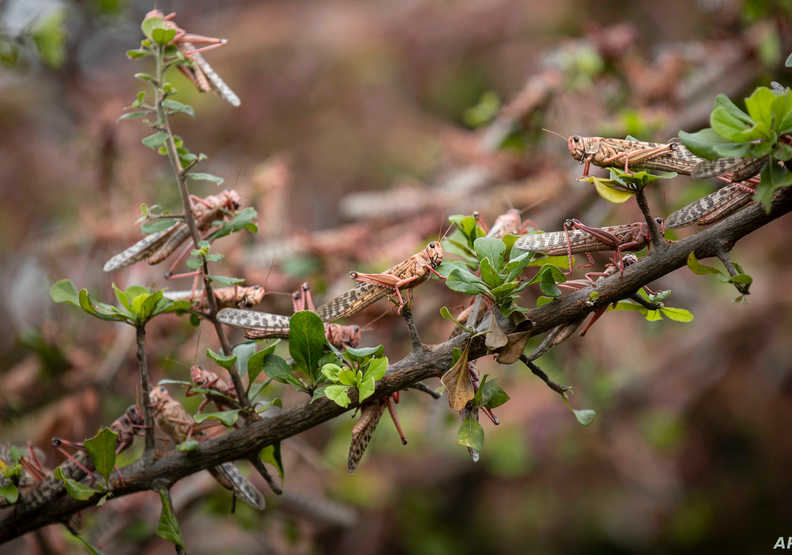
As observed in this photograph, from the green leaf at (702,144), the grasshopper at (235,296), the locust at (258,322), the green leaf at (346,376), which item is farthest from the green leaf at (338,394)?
the green leaf at (702,144)

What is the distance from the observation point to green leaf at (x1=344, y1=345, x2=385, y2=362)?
0.67m

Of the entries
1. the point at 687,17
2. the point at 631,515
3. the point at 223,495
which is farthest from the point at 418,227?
the point at 687,17

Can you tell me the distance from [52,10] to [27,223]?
6.57 ft

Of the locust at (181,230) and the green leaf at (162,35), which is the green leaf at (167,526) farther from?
the green leaf at (162,35)

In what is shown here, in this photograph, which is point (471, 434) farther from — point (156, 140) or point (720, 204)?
point (156, 140)

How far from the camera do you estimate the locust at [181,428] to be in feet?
2.64

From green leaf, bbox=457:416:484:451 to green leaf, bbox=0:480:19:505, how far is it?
2.01 ft

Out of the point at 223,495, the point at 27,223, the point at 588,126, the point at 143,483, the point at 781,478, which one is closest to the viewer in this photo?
the point at 143,483

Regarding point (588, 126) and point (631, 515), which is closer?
point (588, 126)

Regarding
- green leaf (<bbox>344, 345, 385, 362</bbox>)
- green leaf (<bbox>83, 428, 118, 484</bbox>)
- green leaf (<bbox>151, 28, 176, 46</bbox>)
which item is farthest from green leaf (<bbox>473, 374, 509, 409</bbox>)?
green leaf (<bbox>151, 28, 176, 46</bbox>)

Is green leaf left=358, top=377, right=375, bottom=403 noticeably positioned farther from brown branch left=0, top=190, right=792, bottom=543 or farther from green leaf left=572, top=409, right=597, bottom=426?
green leaf left=572, top=409, right=597, bottom=426

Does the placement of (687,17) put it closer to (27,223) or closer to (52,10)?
(52,10)

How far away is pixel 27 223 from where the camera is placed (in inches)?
130

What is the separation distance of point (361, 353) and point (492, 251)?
19cm
